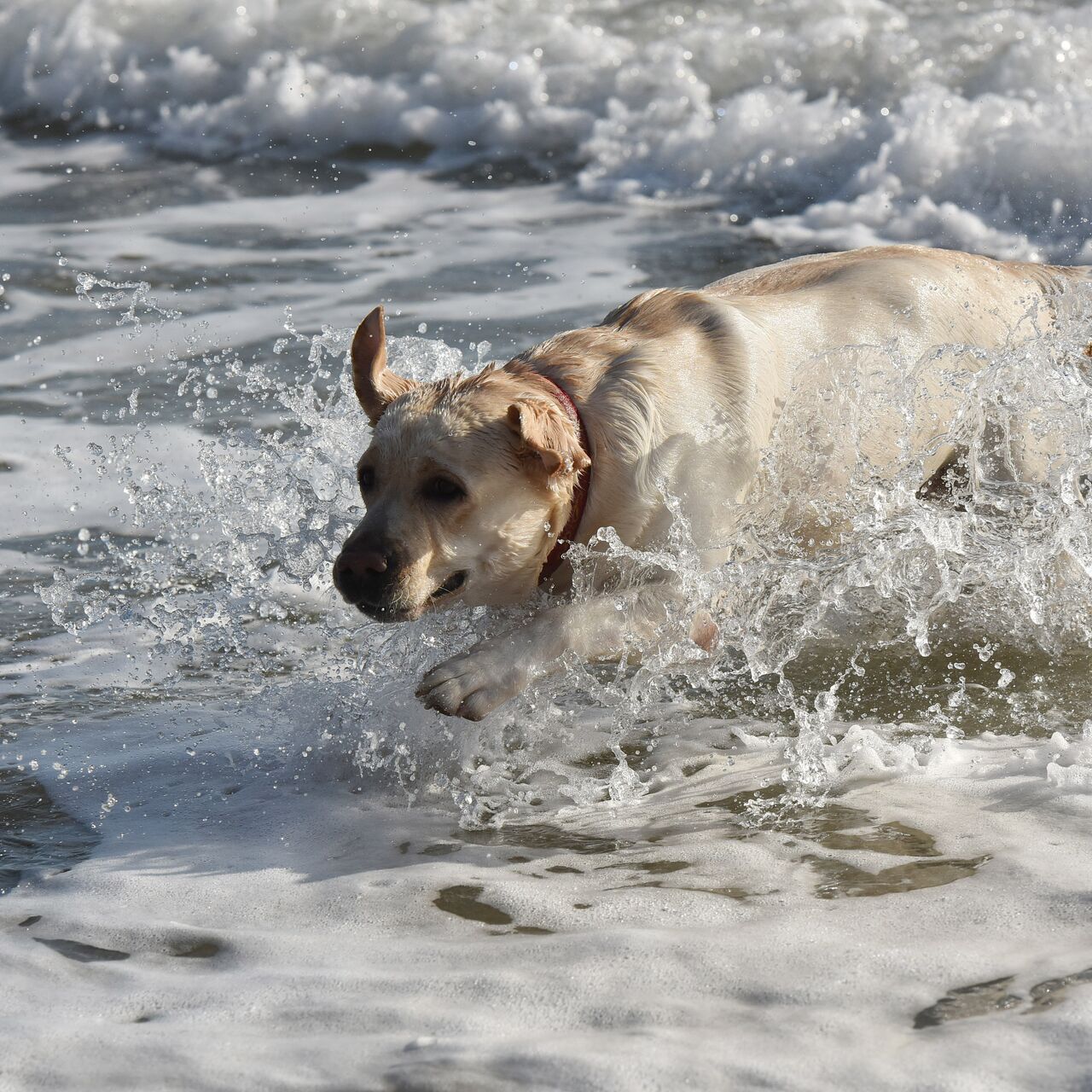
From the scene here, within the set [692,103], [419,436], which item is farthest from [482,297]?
[419,436]

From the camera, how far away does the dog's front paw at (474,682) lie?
403 cm

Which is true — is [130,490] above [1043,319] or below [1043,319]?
below

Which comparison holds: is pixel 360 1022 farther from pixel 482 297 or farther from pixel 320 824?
pixel 482 297

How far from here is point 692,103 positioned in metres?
12.2

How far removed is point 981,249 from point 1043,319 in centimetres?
497

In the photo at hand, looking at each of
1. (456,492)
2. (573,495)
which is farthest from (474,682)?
(573,495)

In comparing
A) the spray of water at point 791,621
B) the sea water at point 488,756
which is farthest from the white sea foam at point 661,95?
the spray of water at point 791,621

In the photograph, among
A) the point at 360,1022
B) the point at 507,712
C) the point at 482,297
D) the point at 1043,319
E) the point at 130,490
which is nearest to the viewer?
the point at 360,1022

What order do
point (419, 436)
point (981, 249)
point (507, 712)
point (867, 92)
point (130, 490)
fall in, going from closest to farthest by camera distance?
point (419, 436), point (507, 712), point (130, 490), point (981, 249), point (867, 92)

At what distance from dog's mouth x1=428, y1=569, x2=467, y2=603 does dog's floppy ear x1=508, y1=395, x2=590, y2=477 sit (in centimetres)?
39

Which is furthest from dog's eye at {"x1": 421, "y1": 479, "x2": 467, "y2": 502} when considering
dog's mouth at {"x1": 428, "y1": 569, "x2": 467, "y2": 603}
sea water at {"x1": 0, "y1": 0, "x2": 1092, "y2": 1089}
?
sea water at {"x1": 0, "y1": 0, "x2": 1092, "y2": 1089}

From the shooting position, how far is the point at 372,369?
4.53m

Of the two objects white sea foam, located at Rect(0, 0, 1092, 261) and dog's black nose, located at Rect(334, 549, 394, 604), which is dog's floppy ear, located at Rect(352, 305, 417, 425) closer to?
dog's black nose, located at Rect(334, 549, 394, 604)

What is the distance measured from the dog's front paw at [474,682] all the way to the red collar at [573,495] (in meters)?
0.41
